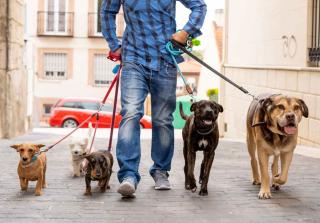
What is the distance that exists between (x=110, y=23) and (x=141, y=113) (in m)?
0.87

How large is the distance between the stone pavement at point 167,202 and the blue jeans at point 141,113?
0.90 feet

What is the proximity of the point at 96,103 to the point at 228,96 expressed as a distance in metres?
14.3

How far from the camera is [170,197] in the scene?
5402mm

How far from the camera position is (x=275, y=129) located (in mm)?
5473

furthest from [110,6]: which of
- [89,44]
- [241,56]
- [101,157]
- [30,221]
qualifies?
[89,44]

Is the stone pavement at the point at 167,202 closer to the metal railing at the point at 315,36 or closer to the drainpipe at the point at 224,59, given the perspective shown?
the metal railing at the point at 315,36

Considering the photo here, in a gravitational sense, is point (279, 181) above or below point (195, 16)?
below

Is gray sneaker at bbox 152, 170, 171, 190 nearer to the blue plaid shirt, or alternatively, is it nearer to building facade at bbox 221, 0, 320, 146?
the blue plaid shirt

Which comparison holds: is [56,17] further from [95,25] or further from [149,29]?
[149,29]

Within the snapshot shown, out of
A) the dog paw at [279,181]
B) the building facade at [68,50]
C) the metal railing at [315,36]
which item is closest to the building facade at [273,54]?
the metal railing at [315,36]

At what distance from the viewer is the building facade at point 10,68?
11961 millimetres

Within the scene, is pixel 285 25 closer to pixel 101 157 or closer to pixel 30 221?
pixel 101 157

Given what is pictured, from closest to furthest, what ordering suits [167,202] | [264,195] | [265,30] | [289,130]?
[167,202], [289,130], [264,195], [265,30]

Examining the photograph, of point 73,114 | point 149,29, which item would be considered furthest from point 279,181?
point 73,114
